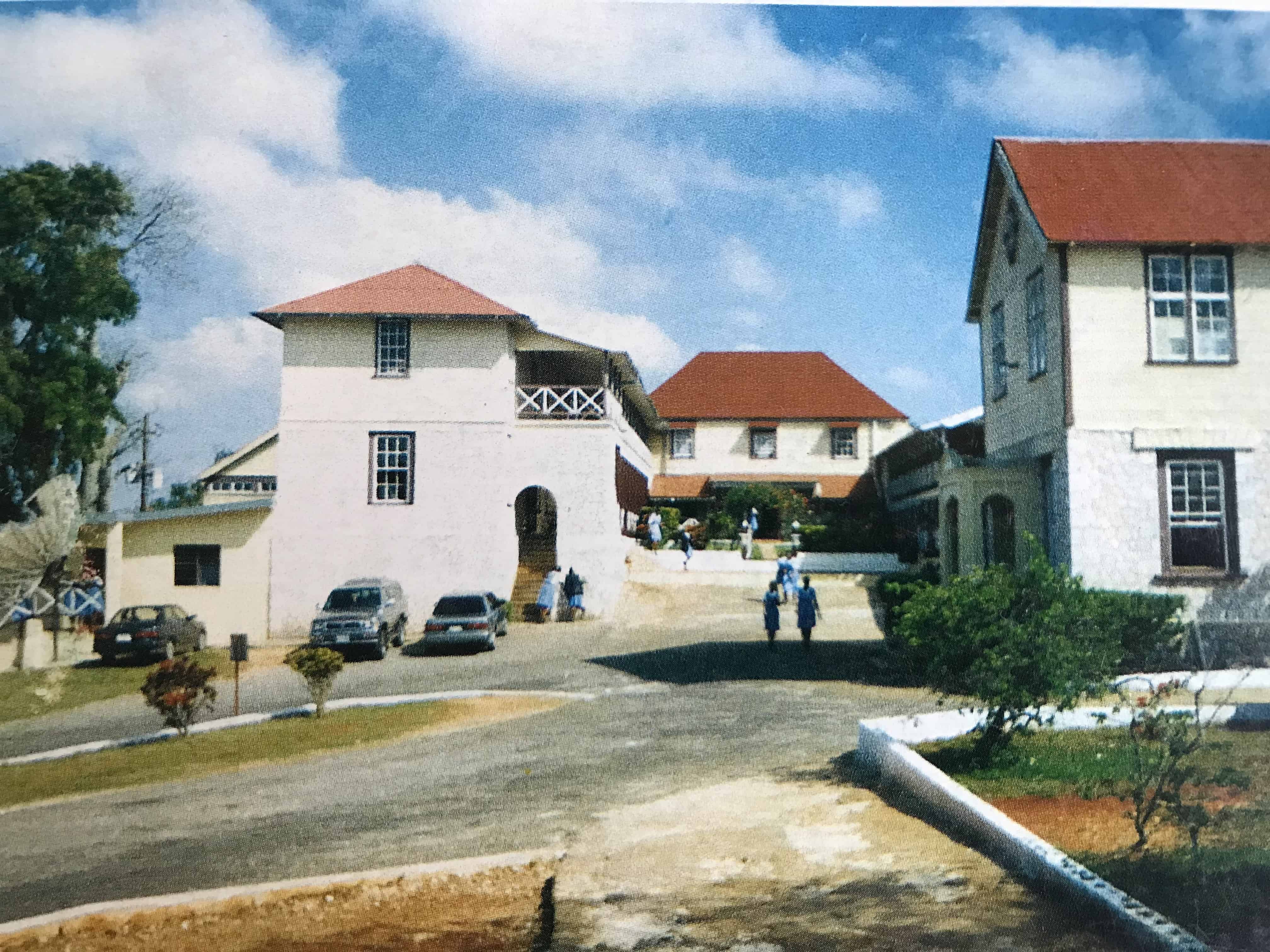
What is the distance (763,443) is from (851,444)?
1054 mm

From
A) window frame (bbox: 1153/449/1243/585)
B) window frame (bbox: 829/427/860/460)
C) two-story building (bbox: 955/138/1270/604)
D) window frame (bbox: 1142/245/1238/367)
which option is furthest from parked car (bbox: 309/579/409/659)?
window frame (bbox: 1142/245/1238/367)

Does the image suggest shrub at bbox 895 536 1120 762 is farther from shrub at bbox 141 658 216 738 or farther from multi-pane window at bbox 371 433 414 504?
shrub at bbox 141 658 216 738

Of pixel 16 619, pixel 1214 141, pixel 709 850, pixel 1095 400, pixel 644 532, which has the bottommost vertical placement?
pixel 709 850

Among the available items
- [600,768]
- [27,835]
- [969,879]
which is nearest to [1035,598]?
[969,879]

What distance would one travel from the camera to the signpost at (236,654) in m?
6.97

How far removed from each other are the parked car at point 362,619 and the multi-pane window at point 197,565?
31.2 inches

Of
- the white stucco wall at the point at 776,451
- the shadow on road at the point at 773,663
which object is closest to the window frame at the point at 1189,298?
the white stucco wall at the point at 776,451

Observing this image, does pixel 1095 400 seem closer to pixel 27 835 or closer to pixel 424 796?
pixel 424 796

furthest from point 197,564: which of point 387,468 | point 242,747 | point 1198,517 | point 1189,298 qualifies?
point 1189,298

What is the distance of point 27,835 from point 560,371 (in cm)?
489

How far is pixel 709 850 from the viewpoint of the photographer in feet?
19.1

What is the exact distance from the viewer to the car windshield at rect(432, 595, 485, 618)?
7.74m

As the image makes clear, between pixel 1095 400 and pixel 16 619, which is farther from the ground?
pixel 1095 400

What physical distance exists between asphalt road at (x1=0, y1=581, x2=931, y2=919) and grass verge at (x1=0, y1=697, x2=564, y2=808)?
10 centimetres
